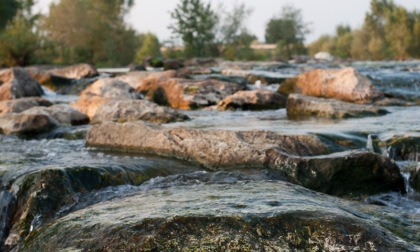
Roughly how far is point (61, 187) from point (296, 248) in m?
1.95

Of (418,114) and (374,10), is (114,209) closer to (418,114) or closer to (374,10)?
(418,114)

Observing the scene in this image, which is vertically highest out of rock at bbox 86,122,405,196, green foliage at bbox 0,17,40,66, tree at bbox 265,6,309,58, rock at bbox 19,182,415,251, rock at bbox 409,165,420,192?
tree at bbox 265,6,309,58

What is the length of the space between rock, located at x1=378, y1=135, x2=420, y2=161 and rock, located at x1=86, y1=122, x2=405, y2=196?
2.43 ft

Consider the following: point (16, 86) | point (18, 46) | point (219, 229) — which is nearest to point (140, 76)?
point (16, 86)

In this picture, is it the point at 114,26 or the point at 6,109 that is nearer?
the point at 6,109

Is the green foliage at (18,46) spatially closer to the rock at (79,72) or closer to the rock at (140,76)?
the rock at (79,72)

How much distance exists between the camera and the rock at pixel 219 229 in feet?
5.65

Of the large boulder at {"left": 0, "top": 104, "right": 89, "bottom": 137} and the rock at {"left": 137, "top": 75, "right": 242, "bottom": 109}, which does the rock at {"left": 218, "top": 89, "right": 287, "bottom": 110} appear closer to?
the rock at {"left": 137, "top": 75, "right": 242, "bottom": 109}

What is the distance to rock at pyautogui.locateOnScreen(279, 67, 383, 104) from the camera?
9203 millimetres

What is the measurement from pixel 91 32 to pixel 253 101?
3691 centimetres

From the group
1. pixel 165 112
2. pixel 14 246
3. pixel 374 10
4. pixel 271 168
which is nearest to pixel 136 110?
pixel 165 112

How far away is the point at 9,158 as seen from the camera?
13.8 feet

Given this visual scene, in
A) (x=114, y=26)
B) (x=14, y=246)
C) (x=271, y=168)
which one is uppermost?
(x=114, y=26)

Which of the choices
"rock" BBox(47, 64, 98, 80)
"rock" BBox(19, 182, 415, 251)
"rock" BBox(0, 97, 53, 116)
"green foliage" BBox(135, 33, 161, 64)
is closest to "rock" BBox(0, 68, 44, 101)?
"rock" BBox(0, 97, 53, 116)
